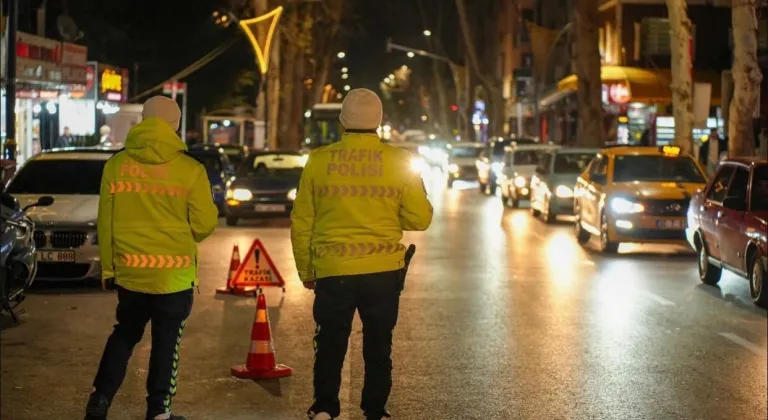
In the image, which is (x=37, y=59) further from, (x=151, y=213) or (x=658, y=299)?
(x=151, y=213)

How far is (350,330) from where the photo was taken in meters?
6.67

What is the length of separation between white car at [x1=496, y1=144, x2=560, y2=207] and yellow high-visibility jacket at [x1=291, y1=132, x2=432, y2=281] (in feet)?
83.9

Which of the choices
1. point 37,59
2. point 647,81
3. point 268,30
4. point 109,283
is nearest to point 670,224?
point 109,283

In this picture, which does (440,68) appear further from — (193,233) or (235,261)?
(193,233)

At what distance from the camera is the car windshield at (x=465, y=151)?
159 feet

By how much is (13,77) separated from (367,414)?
17.3m

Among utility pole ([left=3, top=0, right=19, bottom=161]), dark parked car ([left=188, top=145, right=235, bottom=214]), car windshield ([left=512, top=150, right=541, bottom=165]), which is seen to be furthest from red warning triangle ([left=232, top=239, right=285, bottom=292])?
car windshield ([left=512, top=150, right=541, bottom=165])

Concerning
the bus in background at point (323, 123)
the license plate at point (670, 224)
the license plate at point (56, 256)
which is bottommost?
the license plate at point (56, 256)

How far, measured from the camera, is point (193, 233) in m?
7.02

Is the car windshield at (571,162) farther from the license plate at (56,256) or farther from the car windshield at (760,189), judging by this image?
the license plate at (56,256)

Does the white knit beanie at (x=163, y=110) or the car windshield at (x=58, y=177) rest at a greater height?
the white knit beanie at (x=163, y=110)

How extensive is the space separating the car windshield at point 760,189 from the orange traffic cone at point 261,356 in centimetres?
698

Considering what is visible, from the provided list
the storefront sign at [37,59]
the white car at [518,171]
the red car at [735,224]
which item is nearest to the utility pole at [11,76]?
the storefront sign at [37,59]

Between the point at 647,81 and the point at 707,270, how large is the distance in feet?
93.1
